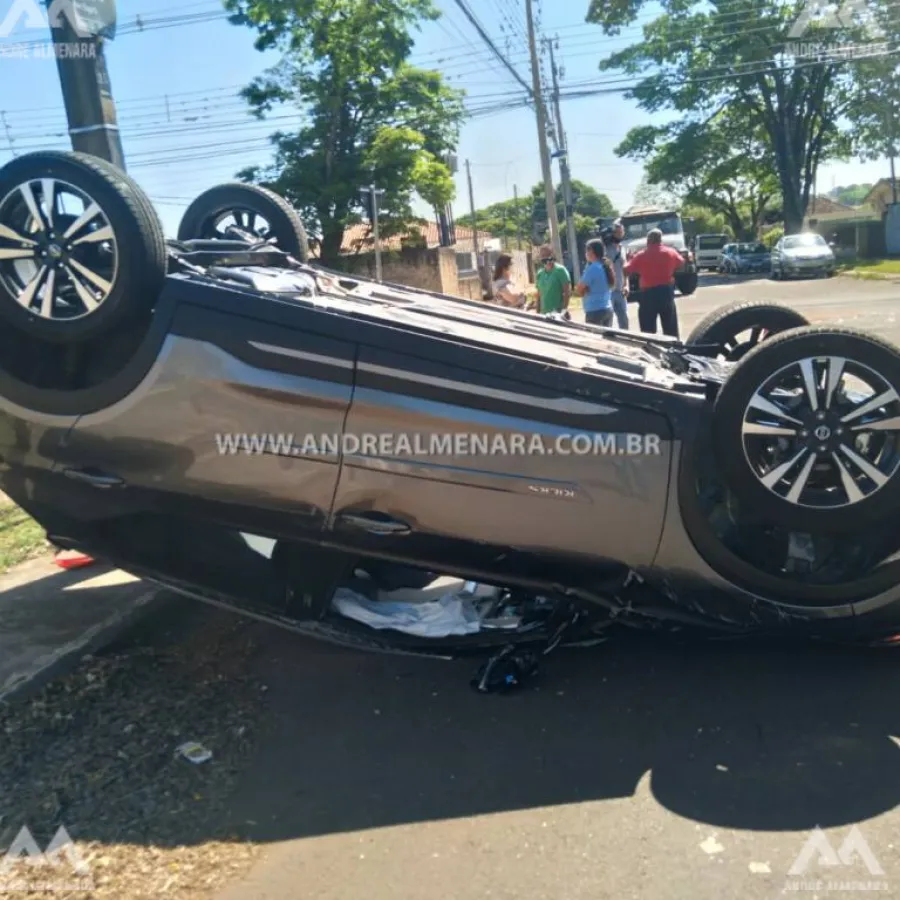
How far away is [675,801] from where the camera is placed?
3.01 m

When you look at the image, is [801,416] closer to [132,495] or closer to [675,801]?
[675,801]

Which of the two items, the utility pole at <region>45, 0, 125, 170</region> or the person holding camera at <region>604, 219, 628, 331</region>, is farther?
the person holding camera at <region>604, 219, 628, 331</region>

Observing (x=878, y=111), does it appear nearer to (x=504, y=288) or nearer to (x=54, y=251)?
(x=504, y=288)

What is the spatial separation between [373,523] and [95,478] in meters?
1.08

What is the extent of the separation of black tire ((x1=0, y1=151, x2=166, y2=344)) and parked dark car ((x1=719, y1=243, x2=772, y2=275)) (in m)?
39.3

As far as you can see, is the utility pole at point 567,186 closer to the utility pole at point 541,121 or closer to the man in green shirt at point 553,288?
the utility pole at point 541,121

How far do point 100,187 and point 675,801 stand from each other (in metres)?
2.91

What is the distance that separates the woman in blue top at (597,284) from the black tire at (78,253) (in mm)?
7188

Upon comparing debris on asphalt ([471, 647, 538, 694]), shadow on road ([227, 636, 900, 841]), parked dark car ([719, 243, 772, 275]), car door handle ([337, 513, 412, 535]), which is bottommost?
parked dark car ([719, 243, 772, 275])

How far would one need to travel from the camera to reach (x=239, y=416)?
351 centimetres

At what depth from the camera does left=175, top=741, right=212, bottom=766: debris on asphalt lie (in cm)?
338

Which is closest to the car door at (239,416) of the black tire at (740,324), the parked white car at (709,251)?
the black tire at (740,324)

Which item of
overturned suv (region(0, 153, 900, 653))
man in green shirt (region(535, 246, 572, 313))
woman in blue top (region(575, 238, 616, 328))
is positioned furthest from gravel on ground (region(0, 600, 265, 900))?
woman in blue top (region(575, 238, 616, 328))

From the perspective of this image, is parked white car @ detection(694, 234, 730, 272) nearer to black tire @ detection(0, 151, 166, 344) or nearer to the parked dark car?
the parked dark car
